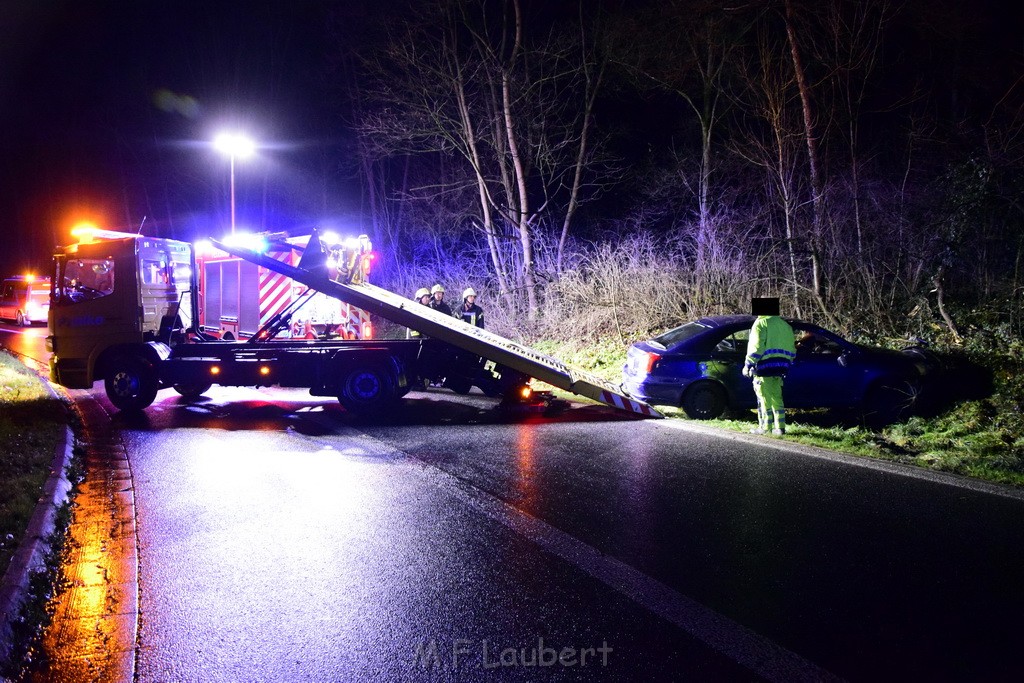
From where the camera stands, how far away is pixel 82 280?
11.8 m

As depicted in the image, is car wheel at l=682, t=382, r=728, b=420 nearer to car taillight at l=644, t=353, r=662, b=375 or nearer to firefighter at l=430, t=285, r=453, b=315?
car taillight at l=644, t=353, r=662, b=375

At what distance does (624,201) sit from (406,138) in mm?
7316

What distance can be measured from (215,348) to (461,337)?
4.18m

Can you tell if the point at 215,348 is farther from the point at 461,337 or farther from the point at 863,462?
the point at 863,462

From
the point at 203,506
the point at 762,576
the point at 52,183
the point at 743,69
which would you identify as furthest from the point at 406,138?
the point at 52,183

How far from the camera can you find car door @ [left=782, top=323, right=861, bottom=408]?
9883 mm

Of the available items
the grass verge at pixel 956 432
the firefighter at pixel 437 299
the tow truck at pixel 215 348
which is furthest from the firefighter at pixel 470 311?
the grass verge at pixel 956 432

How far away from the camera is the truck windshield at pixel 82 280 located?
38.1ft

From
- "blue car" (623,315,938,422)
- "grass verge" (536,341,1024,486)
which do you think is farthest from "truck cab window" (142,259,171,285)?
"grass verge" (536,341,1024,486)

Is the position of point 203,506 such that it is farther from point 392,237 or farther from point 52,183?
point 52,183

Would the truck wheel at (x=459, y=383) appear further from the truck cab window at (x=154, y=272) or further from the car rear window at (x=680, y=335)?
the truck cab window at (x=154, y=272)

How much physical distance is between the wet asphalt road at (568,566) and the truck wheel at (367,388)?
281 centimetres

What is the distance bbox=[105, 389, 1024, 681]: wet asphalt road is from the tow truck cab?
381cm

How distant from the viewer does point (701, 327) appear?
34.6ft
